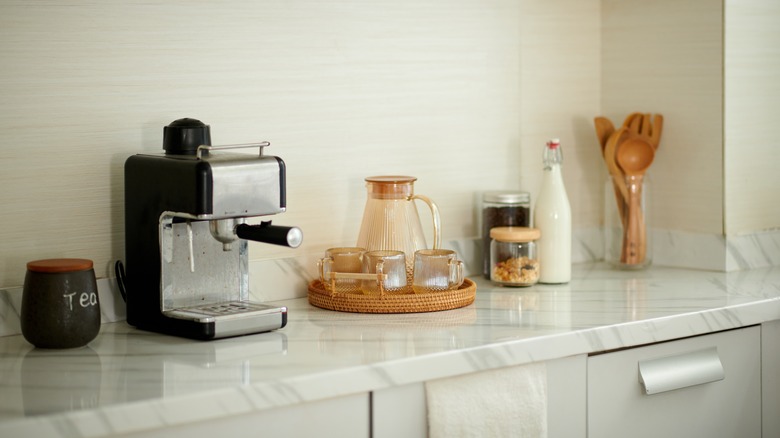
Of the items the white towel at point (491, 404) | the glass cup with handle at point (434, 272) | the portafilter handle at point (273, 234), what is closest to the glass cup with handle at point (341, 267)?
the glass cup with handle at point (434, 272)

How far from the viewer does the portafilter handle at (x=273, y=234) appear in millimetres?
1551

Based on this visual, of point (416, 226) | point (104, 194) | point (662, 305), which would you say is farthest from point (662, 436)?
point (104, 194)

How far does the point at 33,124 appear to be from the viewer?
170 centimetres

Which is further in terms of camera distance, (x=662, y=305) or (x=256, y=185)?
(x=662, y=305)

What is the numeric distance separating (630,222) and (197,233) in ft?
3.59

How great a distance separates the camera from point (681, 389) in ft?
6.12

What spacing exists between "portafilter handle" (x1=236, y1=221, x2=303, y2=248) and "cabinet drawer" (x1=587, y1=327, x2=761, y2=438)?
581 millimetres

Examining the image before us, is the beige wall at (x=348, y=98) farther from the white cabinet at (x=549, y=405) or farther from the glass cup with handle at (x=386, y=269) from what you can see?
the white cabinet at (x=549, y=405)

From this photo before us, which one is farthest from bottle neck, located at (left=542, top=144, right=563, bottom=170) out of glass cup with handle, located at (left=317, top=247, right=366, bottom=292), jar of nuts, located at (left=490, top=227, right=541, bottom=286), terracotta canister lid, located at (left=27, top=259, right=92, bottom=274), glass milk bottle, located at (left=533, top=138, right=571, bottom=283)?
terracotta canister lid, located at (left=27, top=259, right=92, bottom=274)

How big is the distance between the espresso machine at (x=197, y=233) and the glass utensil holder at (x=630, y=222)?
979 mm

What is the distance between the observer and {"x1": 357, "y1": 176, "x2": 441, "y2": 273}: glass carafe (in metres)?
1.98

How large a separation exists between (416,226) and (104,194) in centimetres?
62

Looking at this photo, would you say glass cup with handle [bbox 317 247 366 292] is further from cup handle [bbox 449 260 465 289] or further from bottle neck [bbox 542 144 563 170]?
bottle neck [bbox 542 144 563 170]

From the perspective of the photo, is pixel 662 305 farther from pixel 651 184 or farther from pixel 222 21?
pixel 222 21
